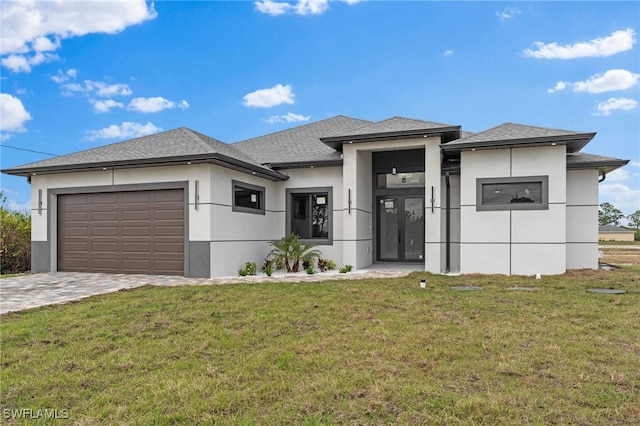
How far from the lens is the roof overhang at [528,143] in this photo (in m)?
9.55

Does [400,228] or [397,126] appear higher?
[397,126]

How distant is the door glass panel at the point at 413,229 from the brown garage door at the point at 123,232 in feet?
24.6

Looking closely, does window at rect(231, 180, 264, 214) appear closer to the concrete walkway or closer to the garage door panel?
the concrete walkway

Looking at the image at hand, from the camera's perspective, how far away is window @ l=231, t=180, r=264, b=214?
1116 cm

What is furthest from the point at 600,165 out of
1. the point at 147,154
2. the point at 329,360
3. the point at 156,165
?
the point at 147,154

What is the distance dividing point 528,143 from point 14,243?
17.2 meters

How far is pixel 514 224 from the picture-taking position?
33.7ft

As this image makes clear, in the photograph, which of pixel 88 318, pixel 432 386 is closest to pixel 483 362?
pixel 432 386

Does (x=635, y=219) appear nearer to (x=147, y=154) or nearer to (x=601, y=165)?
(x=601, y=165)

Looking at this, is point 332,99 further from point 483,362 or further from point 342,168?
point 483,362

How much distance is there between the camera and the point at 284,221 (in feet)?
42.5

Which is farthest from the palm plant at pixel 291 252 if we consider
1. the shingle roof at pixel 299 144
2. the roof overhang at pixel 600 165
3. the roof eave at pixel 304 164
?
the roof overhang at pixel 600 165

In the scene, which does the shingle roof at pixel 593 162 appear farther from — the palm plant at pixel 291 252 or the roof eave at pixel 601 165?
the palm plant at pixel 291 252

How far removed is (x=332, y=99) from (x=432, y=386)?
19013 mm
